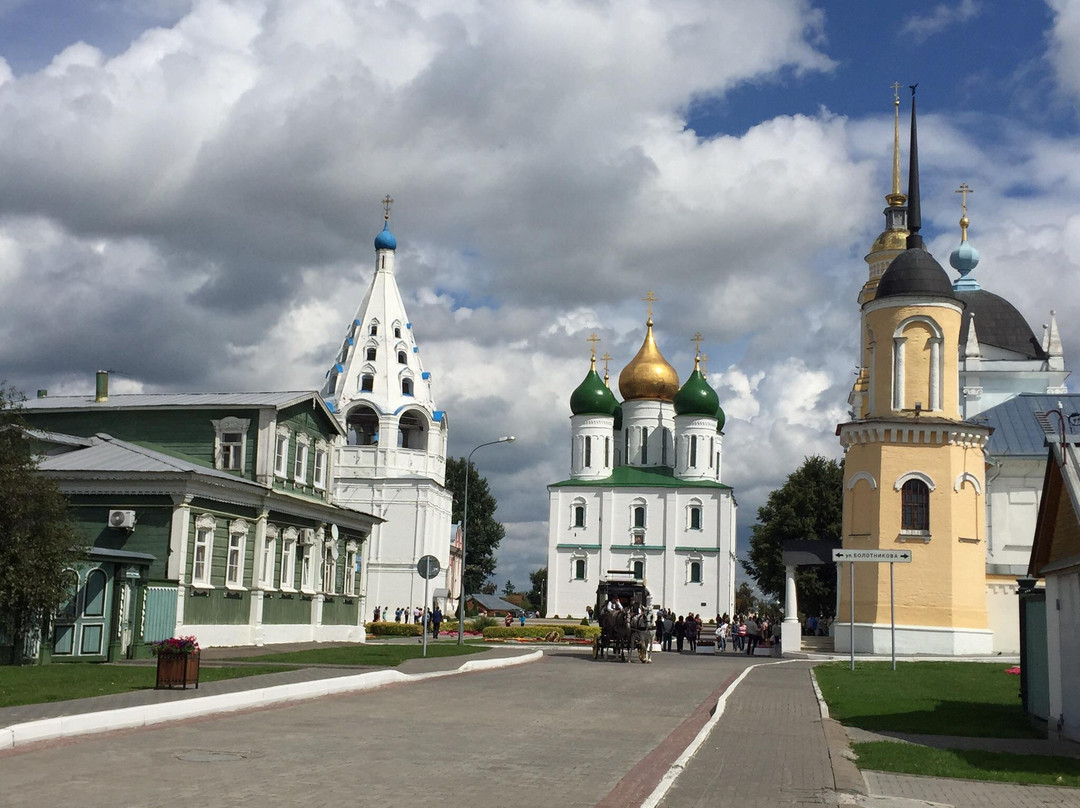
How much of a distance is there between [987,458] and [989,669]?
19.0 meters

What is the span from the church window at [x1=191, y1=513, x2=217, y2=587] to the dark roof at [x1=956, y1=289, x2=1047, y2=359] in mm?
47852

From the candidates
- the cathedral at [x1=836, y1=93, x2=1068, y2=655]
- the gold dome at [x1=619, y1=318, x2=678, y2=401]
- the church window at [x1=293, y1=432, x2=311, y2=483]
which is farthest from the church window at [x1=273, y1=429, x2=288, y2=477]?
the gold dome at [x1=619, y1=318, x2=678, y2=401]

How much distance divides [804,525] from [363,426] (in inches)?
953

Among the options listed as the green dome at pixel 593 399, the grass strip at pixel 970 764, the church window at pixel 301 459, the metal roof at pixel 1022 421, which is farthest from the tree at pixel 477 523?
the grass strip at pixel 970 764

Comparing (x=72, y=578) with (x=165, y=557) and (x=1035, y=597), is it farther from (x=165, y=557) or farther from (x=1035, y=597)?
(x=1035, y=597)

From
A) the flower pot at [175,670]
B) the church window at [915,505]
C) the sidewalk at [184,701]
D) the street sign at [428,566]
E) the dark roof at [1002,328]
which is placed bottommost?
the sidewalk at [184,701]

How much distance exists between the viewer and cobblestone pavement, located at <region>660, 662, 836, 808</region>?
9941 millimetres

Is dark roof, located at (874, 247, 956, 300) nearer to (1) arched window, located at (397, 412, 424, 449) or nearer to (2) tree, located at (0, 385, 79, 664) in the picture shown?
(2) tree, located at (0, 385, 79, 664)

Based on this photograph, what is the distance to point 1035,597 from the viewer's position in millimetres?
16484

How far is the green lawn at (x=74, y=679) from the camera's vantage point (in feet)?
48.8

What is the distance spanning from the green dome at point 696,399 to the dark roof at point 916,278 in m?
40.9

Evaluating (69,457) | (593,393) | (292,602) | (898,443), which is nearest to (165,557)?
(69,457)

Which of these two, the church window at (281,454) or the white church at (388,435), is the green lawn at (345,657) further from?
the white church at (388,435)

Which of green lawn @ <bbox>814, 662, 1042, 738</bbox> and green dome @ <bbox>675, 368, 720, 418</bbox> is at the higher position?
green dome @ <bbox>675, 368, 720, 418</bbox>
